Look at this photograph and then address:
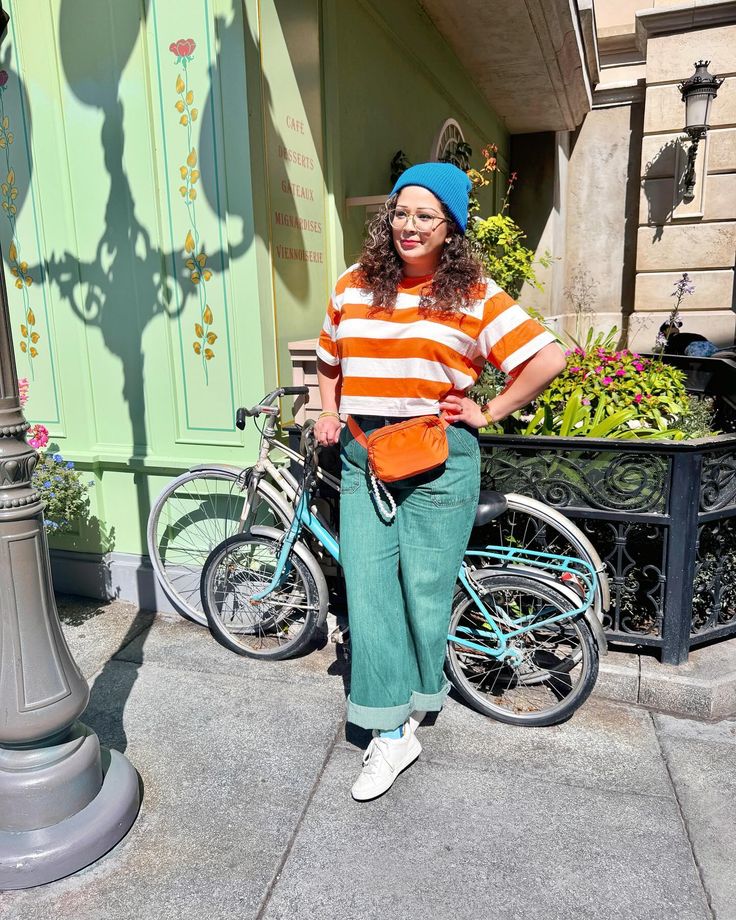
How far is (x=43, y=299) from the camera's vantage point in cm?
405

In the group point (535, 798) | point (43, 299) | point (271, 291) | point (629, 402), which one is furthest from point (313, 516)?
point (43, 299)

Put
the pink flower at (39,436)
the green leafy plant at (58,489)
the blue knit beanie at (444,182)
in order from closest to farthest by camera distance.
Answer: the blue knit beanie at (444,182) → the green leafy plant at (58,489) → the pink flower at (39,436)

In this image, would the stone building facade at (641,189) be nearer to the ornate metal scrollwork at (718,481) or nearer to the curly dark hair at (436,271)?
the ornate metal scrollwork at (718,481)

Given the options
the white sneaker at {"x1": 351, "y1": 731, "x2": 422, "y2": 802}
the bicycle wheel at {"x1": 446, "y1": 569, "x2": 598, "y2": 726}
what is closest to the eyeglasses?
the bicycle wheel at {"x1": 446, "y1": 569, "x2": 598, "y2": 726}

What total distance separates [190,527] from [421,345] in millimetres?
2160

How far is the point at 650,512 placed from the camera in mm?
3102

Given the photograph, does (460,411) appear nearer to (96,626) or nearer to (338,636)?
(338,636)

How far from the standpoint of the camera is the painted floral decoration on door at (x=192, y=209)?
11.4 ft

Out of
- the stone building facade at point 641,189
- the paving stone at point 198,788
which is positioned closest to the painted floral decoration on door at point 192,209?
the paving stone at point 198,788

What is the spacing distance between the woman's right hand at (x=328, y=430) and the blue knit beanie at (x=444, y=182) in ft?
2.68

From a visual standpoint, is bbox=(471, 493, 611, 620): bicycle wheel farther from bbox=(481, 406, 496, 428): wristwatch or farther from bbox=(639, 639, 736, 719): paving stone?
bbox=(481, 406, 496, 428): wristwatch

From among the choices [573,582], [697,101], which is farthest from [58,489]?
[697,101]

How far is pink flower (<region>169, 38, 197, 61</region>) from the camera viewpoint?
3.45m

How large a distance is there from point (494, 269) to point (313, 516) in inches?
100
